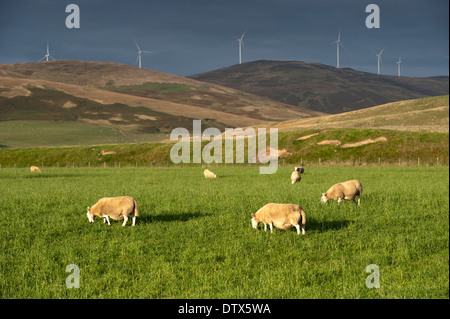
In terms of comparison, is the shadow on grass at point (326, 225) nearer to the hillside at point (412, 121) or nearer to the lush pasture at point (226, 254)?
the lush pasture at point (226, 254)

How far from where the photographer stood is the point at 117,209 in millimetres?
16172

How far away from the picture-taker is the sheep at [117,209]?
16047 mm

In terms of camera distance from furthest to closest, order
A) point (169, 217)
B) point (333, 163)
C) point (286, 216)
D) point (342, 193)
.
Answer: point (333, 163)
point (342, 193)
point (169, 217)
point (286, 216)

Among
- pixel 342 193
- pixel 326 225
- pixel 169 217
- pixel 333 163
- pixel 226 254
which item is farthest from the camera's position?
pixel 333 163

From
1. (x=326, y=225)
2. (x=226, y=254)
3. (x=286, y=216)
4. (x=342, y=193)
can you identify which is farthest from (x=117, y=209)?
(x=342, y=193)

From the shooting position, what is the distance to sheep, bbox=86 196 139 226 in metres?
16.0

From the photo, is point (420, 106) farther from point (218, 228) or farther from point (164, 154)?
point (218, 228)

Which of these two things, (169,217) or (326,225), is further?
(169,217)

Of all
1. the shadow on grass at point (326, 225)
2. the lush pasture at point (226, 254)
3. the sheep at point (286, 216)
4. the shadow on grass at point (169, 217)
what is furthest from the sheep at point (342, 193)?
the sheep at point (286, 216)

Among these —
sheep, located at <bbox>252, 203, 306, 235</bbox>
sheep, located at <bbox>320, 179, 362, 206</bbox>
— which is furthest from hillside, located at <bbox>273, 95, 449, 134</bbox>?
sheep, located at <bbox>252, 203, 306, 235</bbox>

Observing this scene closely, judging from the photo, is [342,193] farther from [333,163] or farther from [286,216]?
[333,163]
